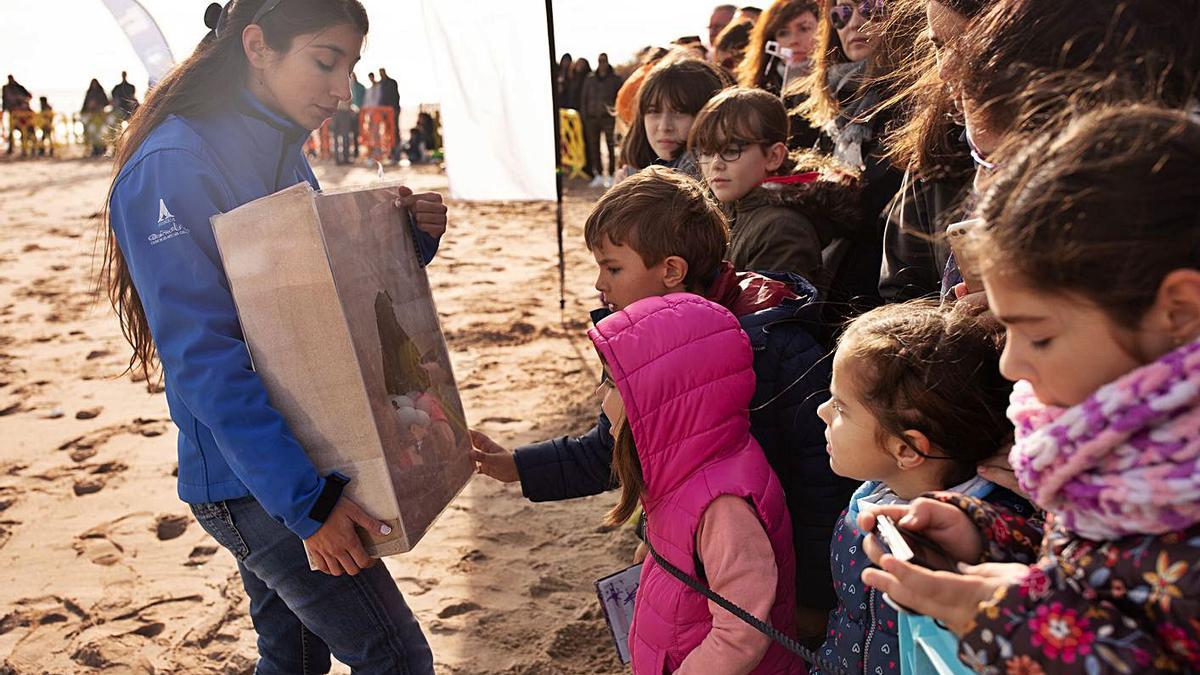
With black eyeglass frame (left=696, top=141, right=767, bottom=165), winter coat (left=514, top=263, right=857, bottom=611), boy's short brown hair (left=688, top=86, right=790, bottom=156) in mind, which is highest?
boy's short brown hair (left=688, top=86, right=790, bottom=156)

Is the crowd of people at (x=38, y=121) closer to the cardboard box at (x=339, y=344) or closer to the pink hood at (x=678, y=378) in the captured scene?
the cardboard box at (x=339, y=344)

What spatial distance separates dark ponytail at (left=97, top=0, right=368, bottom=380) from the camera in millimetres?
1969

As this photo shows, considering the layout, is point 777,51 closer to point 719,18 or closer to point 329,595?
point 329,595

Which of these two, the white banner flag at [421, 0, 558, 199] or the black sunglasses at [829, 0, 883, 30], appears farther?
the white banner flag at [421, 0, 558, 199]

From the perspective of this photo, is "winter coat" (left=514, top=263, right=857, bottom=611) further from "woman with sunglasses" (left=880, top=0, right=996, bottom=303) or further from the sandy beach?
the sandy beach

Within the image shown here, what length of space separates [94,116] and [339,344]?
909 inches

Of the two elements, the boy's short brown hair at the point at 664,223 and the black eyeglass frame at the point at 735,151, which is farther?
the black eyeglass frame at the point at 735,151

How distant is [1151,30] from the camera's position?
1.28 metres

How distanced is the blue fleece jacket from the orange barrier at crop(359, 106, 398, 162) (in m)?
17.3

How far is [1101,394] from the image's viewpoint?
3.11 ft

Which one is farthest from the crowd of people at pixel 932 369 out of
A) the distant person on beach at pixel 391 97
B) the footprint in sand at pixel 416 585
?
the distant person on beach at pixel 391 97

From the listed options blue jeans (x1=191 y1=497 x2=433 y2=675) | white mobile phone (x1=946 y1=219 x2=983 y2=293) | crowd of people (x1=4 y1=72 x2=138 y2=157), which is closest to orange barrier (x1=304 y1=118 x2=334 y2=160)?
crowd of people (x1=4 y1=72 x2=138 y2=157)

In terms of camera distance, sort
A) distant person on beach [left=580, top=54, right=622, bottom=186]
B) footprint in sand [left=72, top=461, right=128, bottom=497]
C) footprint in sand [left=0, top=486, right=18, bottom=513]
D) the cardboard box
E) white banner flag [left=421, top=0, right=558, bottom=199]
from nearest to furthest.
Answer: the cardboard box
footprint in sand [left=0, top=486, right=18, bottom=513]
footprint in sand [left=72, top=461, right=128, bottom=497]
white banner flag [left=421, top=0, right=558, bottom=199]
distant person on beach [left=580, top=54, right=622, bottom=186]

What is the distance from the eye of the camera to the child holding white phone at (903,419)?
1468 mm
